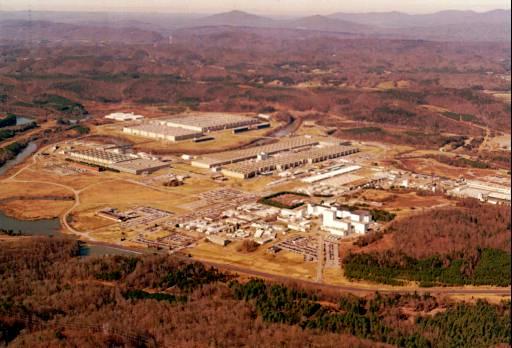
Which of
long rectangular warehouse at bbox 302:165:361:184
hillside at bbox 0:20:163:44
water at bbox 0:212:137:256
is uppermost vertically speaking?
hillside at bbox 0:20:163:44

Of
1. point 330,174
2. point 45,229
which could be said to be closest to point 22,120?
point 45,229

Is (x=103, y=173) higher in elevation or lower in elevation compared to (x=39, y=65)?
lower

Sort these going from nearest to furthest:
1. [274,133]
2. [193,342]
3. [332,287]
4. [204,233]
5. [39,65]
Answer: [193,342] → [332,287] → [204,233] → [274,133] → [39,65]

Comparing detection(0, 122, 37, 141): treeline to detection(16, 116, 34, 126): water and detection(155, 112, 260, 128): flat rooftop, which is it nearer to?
detection(16, 116, 34, 126): water

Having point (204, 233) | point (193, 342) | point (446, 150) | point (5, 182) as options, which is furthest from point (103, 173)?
point (446, 150)

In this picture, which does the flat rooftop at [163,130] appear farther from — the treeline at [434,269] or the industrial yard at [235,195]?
the treeline at [434,269]

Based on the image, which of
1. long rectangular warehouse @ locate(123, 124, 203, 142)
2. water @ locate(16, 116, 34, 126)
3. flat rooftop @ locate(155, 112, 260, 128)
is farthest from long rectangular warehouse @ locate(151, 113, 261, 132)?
water @ locate(16, 116, 34, 126)

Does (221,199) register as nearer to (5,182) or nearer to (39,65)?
(5,182)
